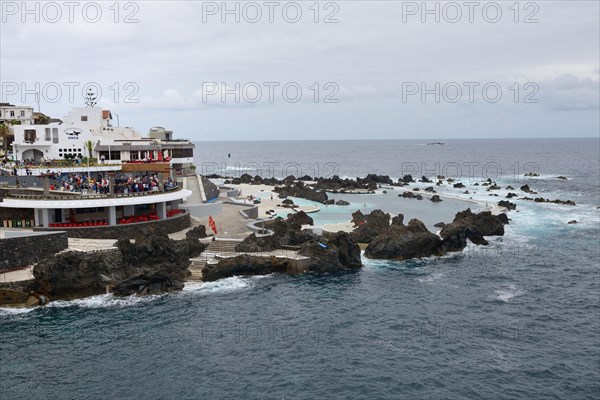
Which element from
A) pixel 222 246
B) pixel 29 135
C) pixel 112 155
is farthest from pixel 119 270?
pixel 29 135

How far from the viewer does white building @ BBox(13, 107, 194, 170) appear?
2911 inches

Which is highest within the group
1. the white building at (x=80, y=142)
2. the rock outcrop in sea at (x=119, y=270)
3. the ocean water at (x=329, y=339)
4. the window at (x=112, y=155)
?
the white building at (x=80, y=142)

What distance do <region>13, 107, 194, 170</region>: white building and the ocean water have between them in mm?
37119

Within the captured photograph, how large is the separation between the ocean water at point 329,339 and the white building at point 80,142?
122 feet

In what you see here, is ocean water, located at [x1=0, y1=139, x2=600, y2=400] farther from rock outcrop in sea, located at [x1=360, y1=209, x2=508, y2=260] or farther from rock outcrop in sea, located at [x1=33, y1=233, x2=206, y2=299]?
rock outcrop in sea, located at [x1=360, y1=209, x2=508, y2=260]

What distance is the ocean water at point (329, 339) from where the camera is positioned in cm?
3148

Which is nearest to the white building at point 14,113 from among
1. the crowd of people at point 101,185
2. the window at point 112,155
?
the window at point 112,155

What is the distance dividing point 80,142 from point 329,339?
5356 cm

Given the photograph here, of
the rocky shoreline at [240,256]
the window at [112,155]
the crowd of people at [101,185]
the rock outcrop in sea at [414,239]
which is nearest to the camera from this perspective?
the rocky shoreline at [240,256]

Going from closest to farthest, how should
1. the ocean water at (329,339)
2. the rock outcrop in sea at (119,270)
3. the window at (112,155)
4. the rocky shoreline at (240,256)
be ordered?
the ocean water at (329,339)
the rock outcrop in sea at (119,270)
the rocky shoreline at (240,256)
the window at (112,155)

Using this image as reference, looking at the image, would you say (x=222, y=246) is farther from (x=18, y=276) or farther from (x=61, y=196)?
(x=18, y=276)

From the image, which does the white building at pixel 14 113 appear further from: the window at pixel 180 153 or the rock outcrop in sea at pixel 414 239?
the rock outcrop in sea at pixel 414 239

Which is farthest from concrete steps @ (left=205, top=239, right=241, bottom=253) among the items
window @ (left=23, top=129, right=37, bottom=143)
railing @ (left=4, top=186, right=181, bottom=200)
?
window @ (left=23, top=129, right=37, bottom=143)

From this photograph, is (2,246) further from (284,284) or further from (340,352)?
(340,352)
